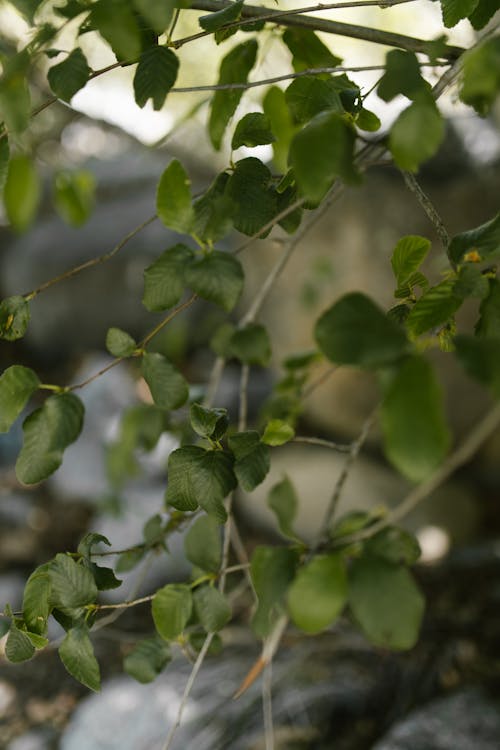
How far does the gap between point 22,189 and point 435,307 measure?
0.31 m

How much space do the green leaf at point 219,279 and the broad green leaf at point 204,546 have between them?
0.31 m

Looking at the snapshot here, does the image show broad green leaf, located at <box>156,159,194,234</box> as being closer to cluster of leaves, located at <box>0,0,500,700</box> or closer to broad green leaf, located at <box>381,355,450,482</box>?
cluster of leaves, located at <box>0,0,500,700</box>

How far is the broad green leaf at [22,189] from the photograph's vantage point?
16.4 inches

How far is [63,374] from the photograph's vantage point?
14.8 ft

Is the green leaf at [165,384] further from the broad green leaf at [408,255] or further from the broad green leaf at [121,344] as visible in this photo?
the broad green leaf at [408,255]

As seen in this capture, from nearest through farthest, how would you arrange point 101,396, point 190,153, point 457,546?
point 457,546, point 101,396, point 190,153

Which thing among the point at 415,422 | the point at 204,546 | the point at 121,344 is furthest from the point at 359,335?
the point at 204,546

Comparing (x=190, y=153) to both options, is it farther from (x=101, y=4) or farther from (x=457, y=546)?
(x=101, y=4)

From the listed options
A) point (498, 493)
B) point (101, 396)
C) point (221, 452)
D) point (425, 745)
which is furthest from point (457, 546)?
point (221, 452)

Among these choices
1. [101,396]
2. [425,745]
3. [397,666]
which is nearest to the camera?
[425,745]

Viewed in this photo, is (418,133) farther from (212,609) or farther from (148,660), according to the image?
(148,660)

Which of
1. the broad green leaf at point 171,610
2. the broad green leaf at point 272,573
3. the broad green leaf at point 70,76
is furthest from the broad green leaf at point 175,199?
the broad green leaf at point 171,610

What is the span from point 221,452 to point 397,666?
1251mm

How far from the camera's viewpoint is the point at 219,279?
19.0 inches
